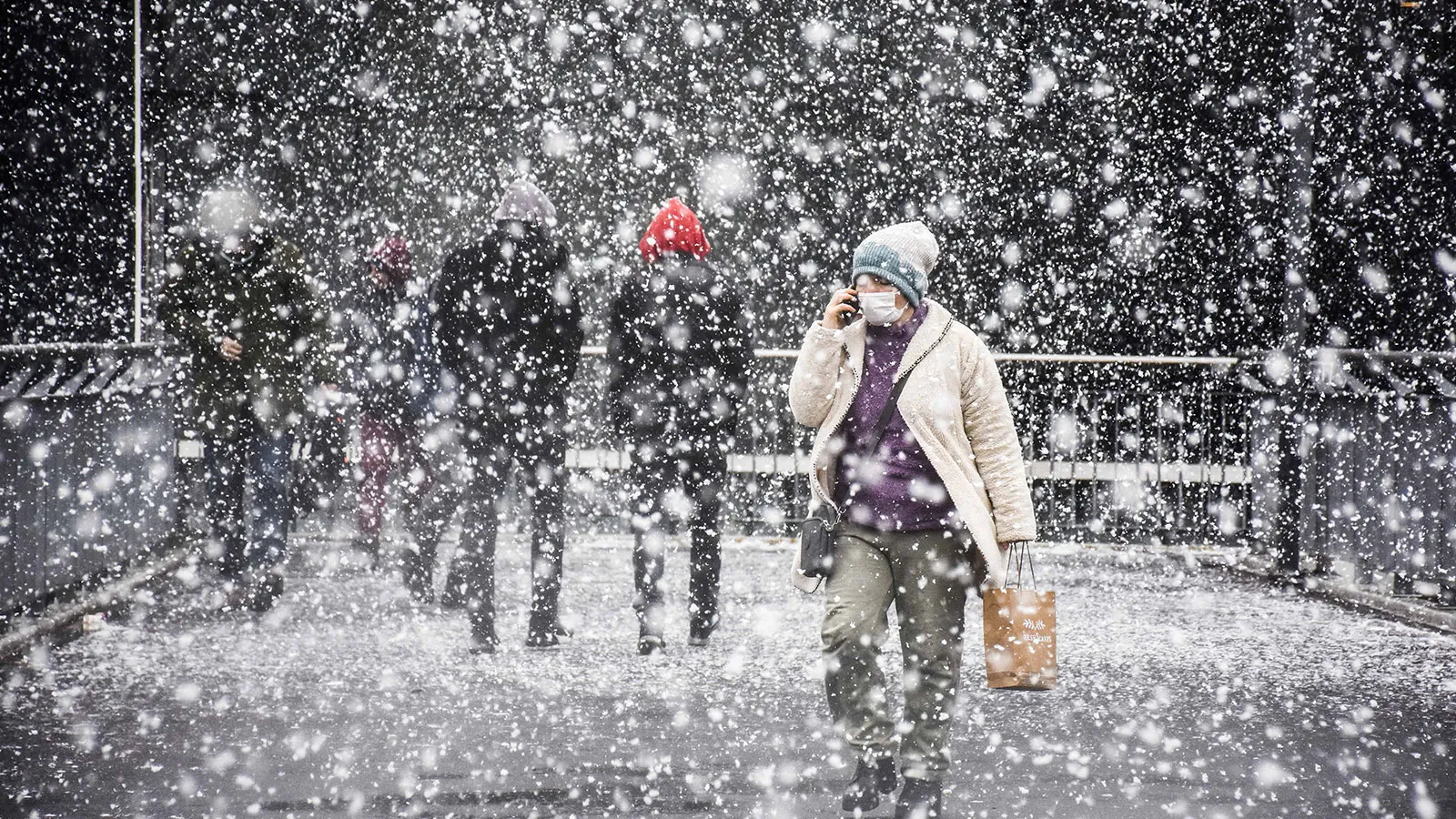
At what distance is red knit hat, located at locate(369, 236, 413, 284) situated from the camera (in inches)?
317

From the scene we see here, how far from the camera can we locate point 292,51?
495 inches

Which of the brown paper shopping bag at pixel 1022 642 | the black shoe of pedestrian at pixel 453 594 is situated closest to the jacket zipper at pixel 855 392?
the brown paper shopping bag at pixel 1022 642

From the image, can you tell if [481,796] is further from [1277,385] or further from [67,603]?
[1277,385]

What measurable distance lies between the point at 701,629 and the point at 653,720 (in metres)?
1.60

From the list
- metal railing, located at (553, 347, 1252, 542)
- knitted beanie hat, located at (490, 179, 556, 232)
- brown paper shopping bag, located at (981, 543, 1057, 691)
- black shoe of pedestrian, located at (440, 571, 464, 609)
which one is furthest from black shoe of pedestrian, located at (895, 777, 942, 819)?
metal railing, located at (553, 347, 1252, 542)

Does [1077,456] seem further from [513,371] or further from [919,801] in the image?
[919,801]

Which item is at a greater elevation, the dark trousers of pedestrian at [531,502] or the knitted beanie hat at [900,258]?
the knitted beanie hat at [900,258]

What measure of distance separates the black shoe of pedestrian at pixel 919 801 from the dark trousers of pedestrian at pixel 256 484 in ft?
15.6

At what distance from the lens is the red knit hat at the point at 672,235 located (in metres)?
6.65

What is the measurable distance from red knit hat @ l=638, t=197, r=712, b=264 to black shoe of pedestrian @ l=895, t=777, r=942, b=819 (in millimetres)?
3074

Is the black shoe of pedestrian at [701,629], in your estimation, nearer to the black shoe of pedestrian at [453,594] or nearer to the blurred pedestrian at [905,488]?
the black shoe of pedestrian at [453,594]

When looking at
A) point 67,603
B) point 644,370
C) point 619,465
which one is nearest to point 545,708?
point 644,370

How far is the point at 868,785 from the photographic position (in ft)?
14.3

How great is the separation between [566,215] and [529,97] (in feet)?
3.56
